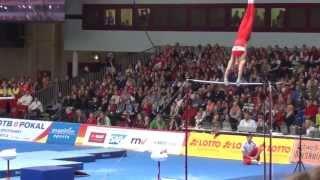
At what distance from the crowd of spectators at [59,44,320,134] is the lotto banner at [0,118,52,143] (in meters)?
1.51

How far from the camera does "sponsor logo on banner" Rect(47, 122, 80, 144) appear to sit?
2405 cm

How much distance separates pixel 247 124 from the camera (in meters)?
20.2

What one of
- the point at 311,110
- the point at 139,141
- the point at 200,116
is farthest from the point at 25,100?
the point at 311,110

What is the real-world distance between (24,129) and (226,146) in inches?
361

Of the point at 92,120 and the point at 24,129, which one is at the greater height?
the point at 92,120

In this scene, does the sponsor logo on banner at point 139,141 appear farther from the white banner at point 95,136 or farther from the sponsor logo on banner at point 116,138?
the white banner at point 95,136

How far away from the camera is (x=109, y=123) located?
24.5m

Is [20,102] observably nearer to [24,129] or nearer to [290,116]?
[24,129]

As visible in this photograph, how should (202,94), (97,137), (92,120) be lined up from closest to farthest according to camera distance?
1. (97,137)
2. (202,94)
3. (92,120)

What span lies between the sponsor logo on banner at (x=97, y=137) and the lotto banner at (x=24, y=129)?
2.17m

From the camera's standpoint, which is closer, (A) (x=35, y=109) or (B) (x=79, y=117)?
(B) (x=79, y=117)

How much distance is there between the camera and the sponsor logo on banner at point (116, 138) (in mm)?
22562

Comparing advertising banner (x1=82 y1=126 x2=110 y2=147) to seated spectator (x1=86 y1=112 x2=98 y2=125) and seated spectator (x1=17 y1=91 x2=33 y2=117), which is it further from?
seated spectator (x1=17 y1=91 x2=33 y2=117)

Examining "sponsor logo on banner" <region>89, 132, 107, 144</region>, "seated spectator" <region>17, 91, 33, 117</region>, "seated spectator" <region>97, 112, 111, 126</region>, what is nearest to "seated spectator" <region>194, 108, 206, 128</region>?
"sponsor logo on banner" <region>89, 132, 107, 144</region>
